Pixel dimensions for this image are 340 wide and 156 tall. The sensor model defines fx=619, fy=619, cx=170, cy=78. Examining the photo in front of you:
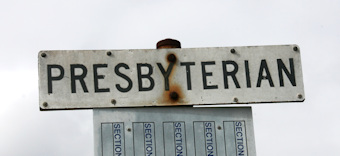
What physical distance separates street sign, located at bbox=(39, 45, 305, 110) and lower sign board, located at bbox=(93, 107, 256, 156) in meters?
0.08

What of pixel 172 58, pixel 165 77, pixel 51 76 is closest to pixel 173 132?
pixel 165 77

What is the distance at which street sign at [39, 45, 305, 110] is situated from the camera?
4770 millimetres

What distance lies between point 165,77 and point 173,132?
1.46 feet

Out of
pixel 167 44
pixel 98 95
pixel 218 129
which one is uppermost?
pixel 167 44

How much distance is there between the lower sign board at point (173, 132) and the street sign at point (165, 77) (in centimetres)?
8

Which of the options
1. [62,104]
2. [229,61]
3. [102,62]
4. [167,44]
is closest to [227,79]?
[229,61]

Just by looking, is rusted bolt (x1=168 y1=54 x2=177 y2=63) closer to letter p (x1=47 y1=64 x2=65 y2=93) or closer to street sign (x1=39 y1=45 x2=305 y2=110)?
street sign (x1=39 y1=45 x2=305 y2=110)

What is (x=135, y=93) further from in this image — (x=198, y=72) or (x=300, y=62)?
(x=300, y=62)

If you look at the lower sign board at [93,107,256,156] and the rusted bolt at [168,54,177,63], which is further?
the rusted bolt at [168,54,177,63]

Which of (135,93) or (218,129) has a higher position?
(135,93)

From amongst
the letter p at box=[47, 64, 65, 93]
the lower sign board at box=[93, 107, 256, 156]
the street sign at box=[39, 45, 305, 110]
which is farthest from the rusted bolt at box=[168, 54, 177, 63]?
the letter p at box=[47, 64, 65, 93]

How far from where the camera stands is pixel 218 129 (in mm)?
4738

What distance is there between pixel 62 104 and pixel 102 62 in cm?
45

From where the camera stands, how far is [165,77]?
4.84 m
